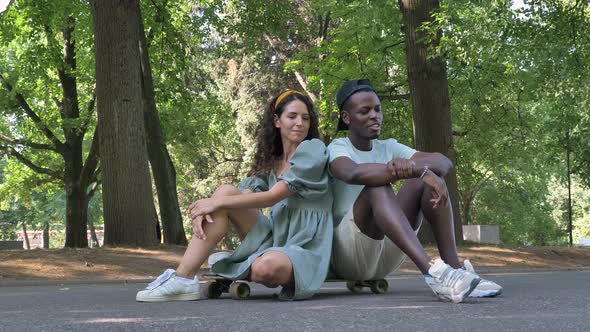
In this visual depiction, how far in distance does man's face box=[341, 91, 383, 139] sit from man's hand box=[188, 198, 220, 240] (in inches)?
43.3

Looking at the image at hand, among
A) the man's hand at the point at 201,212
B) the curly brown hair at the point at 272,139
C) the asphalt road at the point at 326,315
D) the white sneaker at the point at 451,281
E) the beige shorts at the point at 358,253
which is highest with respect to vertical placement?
the curly brown hair at the point at 272,139

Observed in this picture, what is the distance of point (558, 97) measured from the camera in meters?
17.8

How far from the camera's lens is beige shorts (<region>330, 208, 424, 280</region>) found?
19.2 ft

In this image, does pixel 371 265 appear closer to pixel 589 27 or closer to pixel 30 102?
pixel 589 27

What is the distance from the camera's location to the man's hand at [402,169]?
5.37 m

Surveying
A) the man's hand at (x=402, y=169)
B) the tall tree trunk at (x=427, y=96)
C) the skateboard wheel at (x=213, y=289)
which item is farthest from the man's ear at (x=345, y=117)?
the tall tree trunk at (x=427, y=96)

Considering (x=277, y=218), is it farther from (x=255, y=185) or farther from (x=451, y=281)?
(x=451, y=281)

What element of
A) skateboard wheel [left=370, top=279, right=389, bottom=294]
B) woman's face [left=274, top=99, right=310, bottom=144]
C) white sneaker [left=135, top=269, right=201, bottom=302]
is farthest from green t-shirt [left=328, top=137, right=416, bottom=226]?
white sneaker [left=135, top=269, right=201, bottom=302]

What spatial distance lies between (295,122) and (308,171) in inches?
22.6

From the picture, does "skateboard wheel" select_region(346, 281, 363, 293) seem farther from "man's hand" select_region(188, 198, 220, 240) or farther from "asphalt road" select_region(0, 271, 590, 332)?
"man's hand" select_region(188, 198, 220, 240)

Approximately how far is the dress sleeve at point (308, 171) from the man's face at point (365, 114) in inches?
12.7

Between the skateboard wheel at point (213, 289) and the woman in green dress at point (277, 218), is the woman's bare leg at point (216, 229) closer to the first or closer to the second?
the woman in green dress at point (277, 218)

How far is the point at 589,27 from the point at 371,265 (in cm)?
1280

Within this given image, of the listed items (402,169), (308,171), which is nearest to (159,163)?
(308,171)
